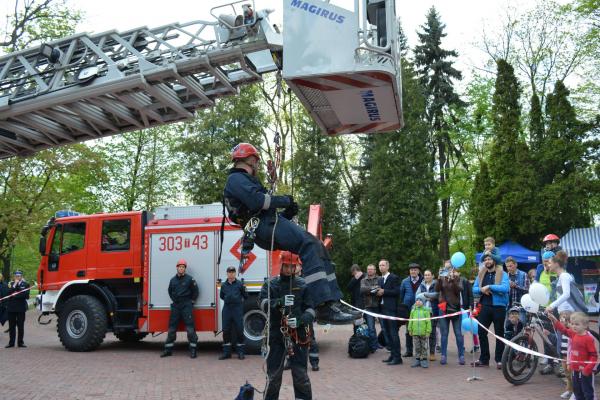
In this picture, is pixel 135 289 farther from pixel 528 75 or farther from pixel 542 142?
pixel 528 75

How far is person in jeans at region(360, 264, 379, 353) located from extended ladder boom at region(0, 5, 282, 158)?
224 inches

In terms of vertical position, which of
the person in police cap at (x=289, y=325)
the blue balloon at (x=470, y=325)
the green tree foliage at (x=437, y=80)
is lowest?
the blue balloon at (x=470, y=325)

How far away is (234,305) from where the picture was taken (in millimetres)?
12906

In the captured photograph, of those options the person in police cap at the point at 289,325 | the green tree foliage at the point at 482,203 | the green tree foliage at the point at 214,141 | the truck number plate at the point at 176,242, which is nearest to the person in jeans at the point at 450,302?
the truck number plate at the point at 176,242

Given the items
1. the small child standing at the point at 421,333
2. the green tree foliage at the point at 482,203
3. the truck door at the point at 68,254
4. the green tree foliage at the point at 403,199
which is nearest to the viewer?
the small child standing at the point at 421,333

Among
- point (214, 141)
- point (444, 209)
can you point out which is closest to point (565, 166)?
point (444, 209)

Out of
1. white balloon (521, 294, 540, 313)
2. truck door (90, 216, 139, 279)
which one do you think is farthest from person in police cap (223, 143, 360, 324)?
truck door (90, 216, 139, 279)

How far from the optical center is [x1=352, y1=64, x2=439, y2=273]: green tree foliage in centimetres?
3572

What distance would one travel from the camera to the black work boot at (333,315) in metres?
5.44

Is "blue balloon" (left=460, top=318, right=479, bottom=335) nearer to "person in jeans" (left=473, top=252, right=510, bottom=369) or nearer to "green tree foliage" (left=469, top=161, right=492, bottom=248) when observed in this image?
"person in jeans" (left=473, top=252, right=510, bottom=369)

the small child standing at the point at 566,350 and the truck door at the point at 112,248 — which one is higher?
the truck door at the point at 112,248

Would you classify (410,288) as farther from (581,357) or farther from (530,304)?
(581,357)

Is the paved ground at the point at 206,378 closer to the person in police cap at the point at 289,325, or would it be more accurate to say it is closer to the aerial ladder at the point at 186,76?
the person in police cap at the point at 289,325

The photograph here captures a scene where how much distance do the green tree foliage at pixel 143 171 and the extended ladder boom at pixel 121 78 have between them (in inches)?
1125
